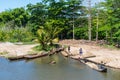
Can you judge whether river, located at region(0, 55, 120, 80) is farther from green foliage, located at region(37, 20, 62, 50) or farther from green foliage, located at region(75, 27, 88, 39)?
green foliage, located at region(75, 27, 88, 39)

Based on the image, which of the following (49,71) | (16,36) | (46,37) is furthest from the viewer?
(16,36)

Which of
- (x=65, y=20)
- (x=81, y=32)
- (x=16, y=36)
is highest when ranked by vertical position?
(x=65, y=20)

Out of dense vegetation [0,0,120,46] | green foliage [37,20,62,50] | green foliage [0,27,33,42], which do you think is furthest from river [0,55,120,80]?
green foliage [0,27,33,42]

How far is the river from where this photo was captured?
25.4 meters

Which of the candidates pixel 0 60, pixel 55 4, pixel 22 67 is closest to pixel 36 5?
pixel 55 4

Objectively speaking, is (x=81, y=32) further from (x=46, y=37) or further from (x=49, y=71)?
(x=49, y=71)

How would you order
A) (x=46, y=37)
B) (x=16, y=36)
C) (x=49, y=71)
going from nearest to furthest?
(x=49, y=71) → (x=46, y=37) → (x=16, y=36)

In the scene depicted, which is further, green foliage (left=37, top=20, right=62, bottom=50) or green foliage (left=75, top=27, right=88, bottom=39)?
green foliage (left=75, top=27, right=88, bottom=39)

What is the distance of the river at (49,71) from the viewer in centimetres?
2542

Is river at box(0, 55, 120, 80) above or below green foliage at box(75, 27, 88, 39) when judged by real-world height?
below

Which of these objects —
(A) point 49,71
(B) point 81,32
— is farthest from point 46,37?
(B) point 81,32

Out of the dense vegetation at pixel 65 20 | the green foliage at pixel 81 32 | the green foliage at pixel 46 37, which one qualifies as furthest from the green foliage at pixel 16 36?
the green foliage at pixel 46 37

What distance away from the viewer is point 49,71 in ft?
91.7

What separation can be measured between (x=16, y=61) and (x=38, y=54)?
4009mm
